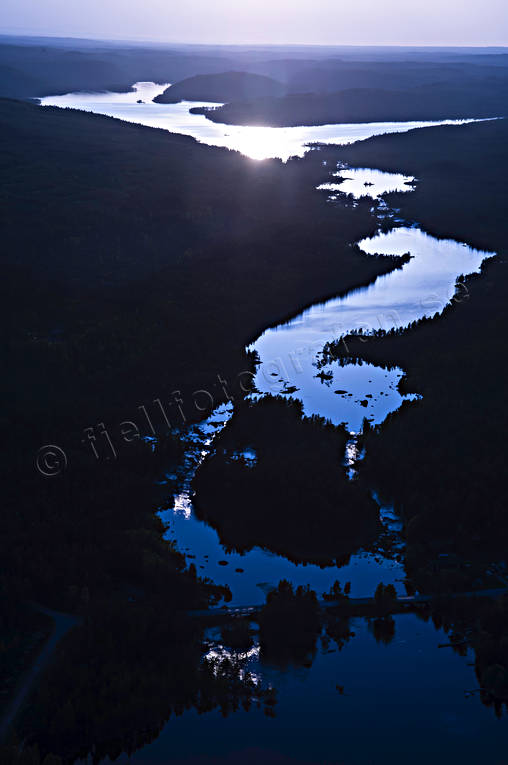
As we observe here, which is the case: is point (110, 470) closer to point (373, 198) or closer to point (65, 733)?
point (65, 733)

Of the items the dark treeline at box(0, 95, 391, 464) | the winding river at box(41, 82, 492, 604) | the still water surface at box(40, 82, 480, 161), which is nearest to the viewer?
the winding river at box(41, 82, 492, 604)

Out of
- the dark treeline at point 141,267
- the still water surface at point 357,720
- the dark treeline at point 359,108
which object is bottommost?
the still water surface at point 357,720

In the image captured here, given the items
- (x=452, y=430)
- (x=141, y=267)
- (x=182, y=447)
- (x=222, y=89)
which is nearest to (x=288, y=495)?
(x=182, y=447)

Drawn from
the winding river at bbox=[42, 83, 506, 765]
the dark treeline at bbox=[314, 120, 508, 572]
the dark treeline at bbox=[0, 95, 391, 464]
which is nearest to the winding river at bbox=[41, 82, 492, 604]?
the winding river at bbox=[42, 83, 506, 765]

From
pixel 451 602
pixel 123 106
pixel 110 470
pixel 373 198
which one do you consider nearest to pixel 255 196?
pixel 373 198

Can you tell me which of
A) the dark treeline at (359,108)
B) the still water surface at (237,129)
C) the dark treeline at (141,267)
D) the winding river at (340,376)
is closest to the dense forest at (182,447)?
the dark treeline at (141,267)

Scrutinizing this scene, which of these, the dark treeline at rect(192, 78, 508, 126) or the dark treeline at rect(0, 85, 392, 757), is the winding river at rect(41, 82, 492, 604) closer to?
the dark treeline at rect(0, 85, 392, 757)

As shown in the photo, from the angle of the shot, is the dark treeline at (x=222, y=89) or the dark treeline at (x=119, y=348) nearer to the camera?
the dark treeline at (x=119, y=348)

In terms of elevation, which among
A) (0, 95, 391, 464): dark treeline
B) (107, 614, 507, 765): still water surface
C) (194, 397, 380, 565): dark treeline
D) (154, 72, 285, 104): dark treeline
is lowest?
(107, 614, 507, 765): still water surface

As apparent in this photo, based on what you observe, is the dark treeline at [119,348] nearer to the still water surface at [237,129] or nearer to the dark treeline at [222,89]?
the still water surface at [237,129]
